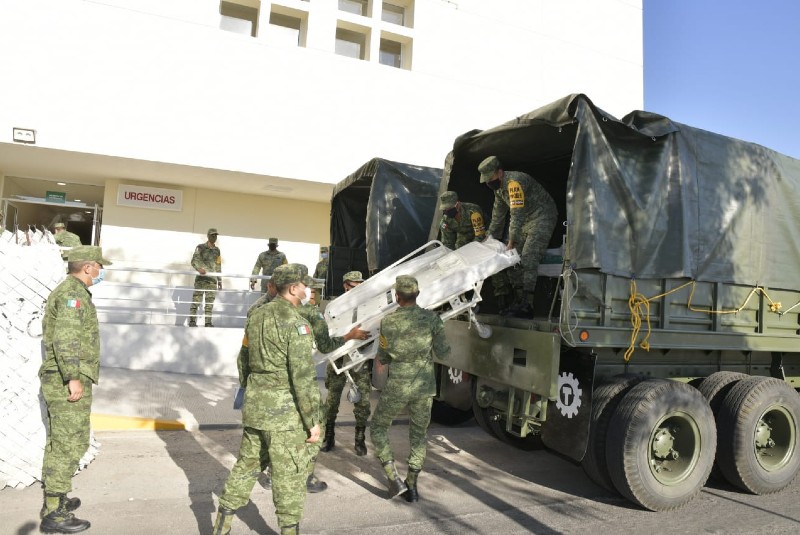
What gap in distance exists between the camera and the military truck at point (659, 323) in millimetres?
4242

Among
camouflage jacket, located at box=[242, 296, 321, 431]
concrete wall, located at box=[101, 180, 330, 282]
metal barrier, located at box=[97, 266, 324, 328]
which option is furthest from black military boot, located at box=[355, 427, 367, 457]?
concrete wall, located at box=[101, 180, 330, 282]

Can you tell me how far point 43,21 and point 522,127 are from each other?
9518 mm

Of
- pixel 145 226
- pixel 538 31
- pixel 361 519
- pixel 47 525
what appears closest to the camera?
pixel 47 525

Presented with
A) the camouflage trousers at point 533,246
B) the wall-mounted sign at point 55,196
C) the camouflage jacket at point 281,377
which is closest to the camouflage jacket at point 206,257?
the wall-mounted sign at point 55,196

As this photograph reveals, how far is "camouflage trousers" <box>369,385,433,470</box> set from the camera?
4352 millimetres

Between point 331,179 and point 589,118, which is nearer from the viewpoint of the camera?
point 589,118

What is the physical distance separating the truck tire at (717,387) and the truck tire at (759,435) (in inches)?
2.2

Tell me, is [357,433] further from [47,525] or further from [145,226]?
[145,226]

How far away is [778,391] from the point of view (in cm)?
484

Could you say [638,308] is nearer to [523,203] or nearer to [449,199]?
[523,203]

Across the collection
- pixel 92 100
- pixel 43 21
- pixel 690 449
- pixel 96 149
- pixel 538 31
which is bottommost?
pixel 690 449

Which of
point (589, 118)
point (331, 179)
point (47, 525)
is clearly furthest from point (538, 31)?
point (47, 525)

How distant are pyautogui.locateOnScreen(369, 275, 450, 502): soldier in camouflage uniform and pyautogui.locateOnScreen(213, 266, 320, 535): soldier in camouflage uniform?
1.06 m

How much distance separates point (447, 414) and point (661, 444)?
9.49 ft
